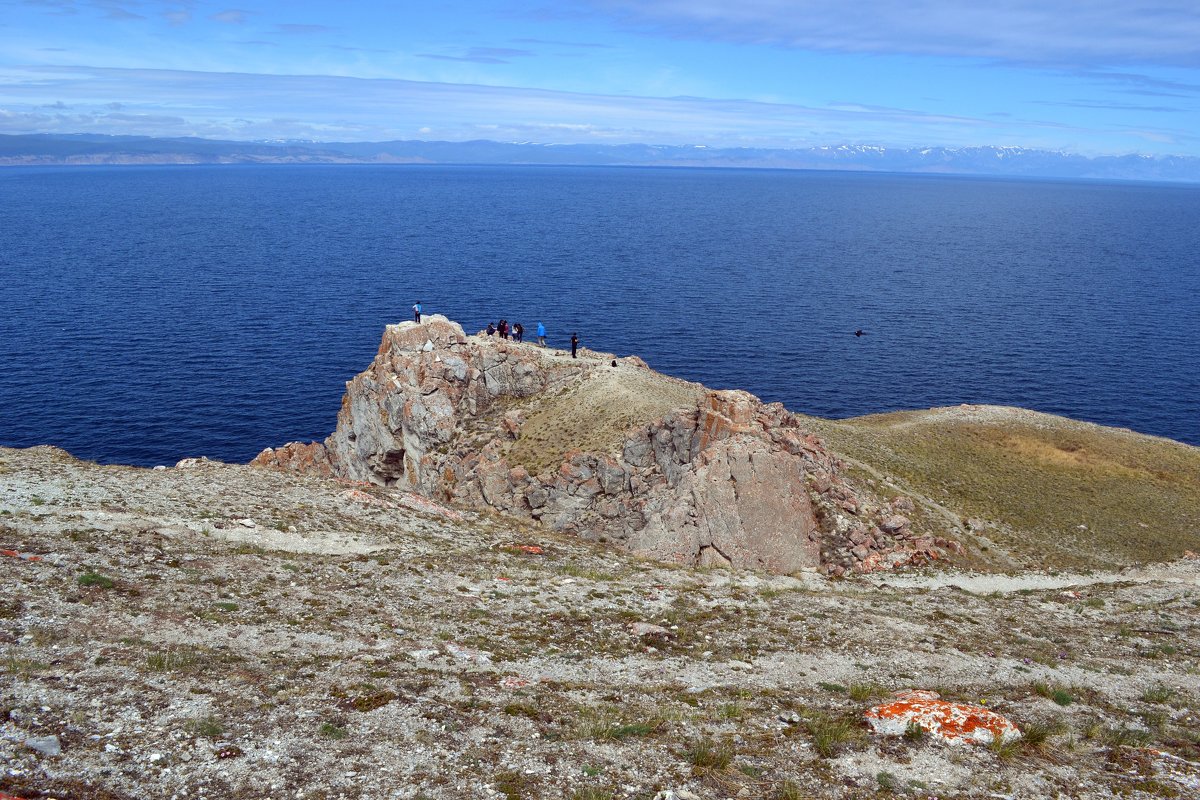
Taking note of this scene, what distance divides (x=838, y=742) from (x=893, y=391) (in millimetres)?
80323

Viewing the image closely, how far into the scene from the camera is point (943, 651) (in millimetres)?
25531

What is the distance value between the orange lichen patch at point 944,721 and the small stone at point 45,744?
18067mm

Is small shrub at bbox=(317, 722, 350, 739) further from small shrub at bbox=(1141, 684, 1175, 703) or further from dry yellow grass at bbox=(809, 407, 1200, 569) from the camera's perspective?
dry yellow grass at bbox=(809, 407, 1200, 569)

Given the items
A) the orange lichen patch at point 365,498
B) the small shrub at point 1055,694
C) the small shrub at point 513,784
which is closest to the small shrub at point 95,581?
the orange lichen patch at point 365,498

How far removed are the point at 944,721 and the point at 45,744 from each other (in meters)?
20.0

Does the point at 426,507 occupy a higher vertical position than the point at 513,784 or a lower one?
lower

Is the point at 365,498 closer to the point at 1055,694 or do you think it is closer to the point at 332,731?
the point at 332,731

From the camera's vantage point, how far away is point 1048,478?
55.4m

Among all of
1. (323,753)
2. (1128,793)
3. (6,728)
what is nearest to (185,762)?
(323,753)

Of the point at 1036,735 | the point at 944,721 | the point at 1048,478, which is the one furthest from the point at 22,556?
the point at 1048,478

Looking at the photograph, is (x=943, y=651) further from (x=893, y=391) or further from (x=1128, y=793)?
(x=893, y=391)

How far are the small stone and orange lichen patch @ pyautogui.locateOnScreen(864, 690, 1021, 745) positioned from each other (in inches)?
711

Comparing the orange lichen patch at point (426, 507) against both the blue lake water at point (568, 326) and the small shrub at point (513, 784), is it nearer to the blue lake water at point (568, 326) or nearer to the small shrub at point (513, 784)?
the small shrub at point (513, 784)

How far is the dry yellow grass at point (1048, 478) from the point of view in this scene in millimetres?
46469
